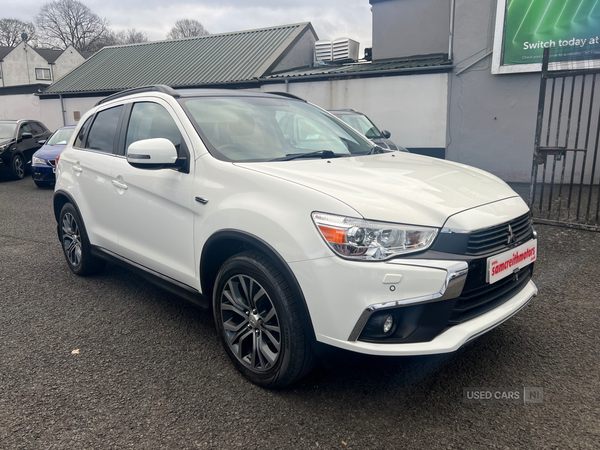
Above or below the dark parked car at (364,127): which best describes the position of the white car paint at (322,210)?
below

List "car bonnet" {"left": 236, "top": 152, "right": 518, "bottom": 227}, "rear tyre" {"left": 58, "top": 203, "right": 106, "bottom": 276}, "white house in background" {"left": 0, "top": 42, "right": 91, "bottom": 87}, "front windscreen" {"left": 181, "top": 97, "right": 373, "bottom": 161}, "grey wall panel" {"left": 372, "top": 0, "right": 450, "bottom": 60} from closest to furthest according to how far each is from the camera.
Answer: "car bonnet" {"left": 236, "top": 152, "right": 518, "bottom": 227} → "front windscreen" {"left": 181, "top": 97, "right": 373, "bottom": 161} → "rear tyre" {"left": 58, "top": 203, "right": 106, "bottom": 276} → "grey wall panel" {"left": 372, "top": 0, "right": 450, "bottom": 60} → "white house in background" {"left": 0, "top": 42, "right": 91, "bottom": 87}

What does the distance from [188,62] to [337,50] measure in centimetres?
646

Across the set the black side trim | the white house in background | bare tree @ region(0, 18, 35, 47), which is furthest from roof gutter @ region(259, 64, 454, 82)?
bare tree @ region(0, 18, 35, 47)

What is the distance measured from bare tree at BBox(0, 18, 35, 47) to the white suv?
2447 inches

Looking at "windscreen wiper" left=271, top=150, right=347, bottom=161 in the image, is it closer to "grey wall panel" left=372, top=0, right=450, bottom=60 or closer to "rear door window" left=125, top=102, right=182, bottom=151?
"rear door window" left=125, top=102, right=182, bottom=151

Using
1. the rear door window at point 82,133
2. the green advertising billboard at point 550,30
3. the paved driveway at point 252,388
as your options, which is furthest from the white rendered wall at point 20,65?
the paved driveway at point 252,388

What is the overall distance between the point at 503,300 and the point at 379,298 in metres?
0.91

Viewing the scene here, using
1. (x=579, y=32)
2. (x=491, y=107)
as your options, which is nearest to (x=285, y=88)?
(x=491, y=107)

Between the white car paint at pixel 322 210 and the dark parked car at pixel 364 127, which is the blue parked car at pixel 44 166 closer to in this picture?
the dark parked car at pixel 364 127

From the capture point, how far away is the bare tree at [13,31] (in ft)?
179

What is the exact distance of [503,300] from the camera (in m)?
2.66

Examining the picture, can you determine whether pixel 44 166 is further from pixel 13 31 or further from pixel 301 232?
pixel 13 31

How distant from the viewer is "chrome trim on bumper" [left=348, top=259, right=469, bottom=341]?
86.9 inches

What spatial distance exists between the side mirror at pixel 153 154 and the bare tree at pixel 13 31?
6243cm
